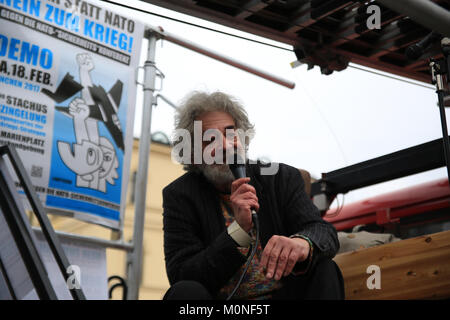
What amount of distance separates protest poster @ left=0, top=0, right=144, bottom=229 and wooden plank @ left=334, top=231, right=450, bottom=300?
1.71 metres

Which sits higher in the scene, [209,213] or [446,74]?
[446,74]

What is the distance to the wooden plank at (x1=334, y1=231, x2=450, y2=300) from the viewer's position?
1.78 metres

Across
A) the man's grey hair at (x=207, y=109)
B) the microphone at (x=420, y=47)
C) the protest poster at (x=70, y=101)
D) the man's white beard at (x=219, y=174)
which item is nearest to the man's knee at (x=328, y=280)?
the man's white beard at (x=219, y=174)

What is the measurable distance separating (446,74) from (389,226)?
222 centimetres

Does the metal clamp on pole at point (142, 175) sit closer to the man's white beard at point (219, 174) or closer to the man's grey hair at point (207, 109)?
the man's grey hair at point (207, 109)

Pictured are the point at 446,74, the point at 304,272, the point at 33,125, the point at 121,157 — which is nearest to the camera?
the point at 304,272

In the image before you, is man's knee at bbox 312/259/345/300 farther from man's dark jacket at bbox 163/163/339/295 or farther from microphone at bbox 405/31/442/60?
microphone at bbox 405/31/442/60

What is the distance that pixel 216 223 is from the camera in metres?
1.69

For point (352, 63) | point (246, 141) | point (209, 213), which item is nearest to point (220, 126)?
point (246, 141)

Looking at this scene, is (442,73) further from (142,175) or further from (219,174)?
(142,175)

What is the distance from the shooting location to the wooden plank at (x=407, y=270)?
178cm
